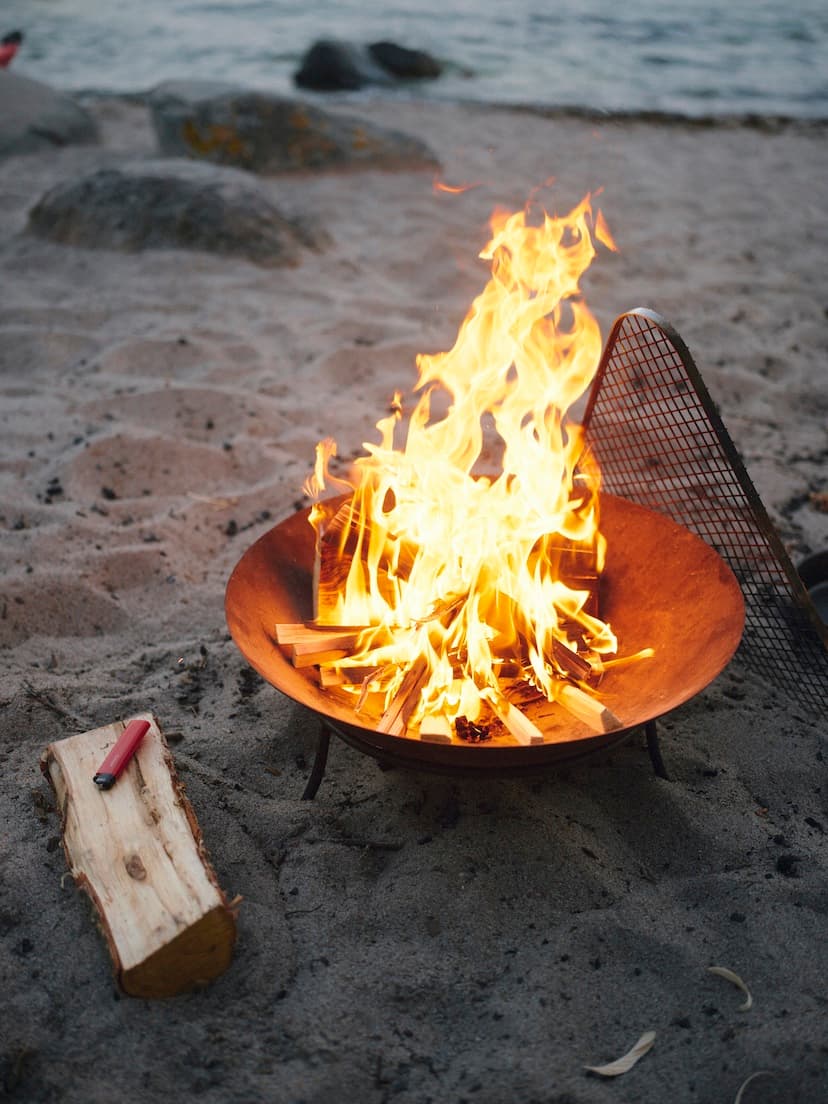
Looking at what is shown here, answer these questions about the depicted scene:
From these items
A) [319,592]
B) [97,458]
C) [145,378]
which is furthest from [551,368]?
[145,378]

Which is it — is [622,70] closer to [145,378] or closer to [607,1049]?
[145,378]

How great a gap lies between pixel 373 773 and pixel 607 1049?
84 centimetres

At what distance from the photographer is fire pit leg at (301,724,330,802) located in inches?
82.5

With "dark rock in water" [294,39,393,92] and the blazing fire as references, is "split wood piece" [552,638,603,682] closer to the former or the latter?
the blazing fire

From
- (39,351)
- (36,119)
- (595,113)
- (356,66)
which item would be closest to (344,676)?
(39,351)

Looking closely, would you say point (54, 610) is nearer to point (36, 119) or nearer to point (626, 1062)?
point (626, 1062)

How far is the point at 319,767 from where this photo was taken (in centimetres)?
212

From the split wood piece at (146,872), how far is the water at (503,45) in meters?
9.18

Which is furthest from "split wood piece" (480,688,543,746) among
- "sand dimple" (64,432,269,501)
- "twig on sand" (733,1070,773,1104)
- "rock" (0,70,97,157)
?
"rock" (0,70,97,157)

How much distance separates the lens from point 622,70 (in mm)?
11570

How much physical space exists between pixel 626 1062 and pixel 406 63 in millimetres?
11396

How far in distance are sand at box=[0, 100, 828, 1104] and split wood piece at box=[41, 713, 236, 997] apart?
11 cm

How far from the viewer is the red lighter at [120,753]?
1881 mm

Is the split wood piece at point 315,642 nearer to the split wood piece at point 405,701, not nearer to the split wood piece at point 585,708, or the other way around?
the split wood piece at point 405,701
